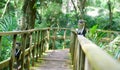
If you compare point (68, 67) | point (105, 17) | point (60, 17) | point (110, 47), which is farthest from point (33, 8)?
point (105, 17)

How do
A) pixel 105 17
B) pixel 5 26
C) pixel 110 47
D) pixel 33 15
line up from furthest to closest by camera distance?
pixel 105 17, pixel 33 15, pixel 5 26, pixel 110 47

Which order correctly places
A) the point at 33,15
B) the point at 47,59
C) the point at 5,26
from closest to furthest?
1. the point at 5,26
2. the point at 47,59
3. the point at 33,15

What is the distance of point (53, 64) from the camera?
7.60 meters

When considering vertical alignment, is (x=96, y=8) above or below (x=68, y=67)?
above

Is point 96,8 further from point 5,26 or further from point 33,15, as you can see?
point 5,26

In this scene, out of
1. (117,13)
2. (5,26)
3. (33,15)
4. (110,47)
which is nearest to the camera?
(110,47)

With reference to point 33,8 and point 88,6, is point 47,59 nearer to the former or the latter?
point 33,8

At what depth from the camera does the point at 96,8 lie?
23.0 meters

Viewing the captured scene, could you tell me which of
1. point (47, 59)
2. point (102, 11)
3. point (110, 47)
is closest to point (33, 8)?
point (47, 59)

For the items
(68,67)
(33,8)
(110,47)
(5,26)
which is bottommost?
(68,67)

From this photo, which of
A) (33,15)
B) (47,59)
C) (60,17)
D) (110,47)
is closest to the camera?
(110,47)

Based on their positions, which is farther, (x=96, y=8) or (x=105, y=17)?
(x=96, y=8)

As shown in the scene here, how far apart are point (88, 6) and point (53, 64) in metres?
16.2

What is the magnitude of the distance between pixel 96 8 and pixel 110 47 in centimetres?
1648
